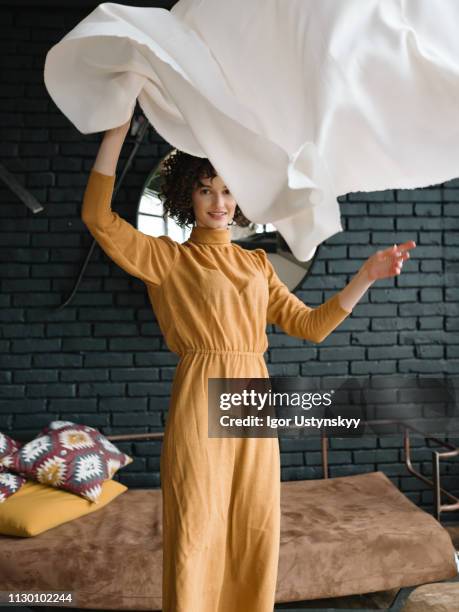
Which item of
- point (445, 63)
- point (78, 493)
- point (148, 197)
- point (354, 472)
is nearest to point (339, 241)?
point (148, 197)

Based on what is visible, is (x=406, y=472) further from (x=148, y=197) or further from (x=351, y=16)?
(x=351, y=16)

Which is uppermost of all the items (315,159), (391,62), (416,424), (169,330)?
(391,62)

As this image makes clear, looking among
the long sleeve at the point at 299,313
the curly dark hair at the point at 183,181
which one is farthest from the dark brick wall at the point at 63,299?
the long sleeve at the point at 299,313

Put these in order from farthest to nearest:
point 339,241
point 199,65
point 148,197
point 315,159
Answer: point 339,241, point 148,197, point 199,65, point 315,159

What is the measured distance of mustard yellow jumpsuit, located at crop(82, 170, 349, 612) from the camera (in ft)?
5.08

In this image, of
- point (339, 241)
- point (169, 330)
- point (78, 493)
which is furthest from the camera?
point (339, 241)

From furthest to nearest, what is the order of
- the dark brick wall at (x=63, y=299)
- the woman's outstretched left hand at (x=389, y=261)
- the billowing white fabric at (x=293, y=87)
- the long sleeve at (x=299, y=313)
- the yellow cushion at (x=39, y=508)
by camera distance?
the dark brick wall at (x=63, y=299) → the yellow cushion at (x=39, y=508) → the long sleeve at (x=299, y=313) → the woman's outstretched left hand at (x=389, y=261) → the billowing white fabric at (x=293, y=87)

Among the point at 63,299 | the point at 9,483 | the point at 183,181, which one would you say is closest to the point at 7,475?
the point at 9,483

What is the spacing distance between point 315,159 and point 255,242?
214 centimetres

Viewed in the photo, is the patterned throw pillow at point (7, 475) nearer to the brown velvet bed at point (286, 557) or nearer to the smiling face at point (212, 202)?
the brown velvet bed at point (286, 557)

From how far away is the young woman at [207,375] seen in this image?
1544 millimetres

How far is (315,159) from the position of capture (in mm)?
1182

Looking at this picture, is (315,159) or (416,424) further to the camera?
(416,424)

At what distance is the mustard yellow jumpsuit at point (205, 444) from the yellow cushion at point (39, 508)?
3.28 feet
